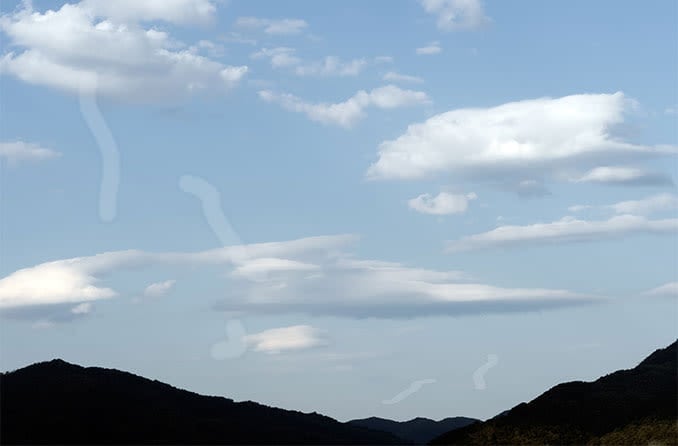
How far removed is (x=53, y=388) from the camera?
15438cm

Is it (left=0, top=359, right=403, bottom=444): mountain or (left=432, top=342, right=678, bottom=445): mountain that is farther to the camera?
(left=0, top=359, right=403, bottom=444): mountain

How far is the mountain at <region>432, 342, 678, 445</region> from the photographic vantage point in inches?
4601

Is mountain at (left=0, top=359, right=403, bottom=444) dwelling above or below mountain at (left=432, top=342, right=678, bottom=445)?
above

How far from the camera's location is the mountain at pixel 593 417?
116875 millimetres

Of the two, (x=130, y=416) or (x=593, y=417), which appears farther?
(x=130, y=416)

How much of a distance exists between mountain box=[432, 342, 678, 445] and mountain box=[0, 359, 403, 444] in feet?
Answer: 118

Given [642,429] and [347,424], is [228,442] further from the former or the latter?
[642,429]

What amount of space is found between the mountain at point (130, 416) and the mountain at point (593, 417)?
118 feet

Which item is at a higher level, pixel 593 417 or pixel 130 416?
pixel 130 416

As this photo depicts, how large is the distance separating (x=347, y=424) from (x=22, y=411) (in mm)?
70041

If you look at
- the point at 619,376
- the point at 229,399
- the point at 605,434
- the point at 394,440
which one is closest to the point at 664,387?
the point at 619,376

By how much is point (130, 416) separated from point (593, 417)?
→ 238 ft

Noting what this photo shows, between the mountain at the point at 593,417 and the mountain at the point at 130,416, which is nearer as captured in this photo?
the mountain at the point at 593,417

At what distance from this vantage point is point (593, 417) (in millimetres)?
127562
